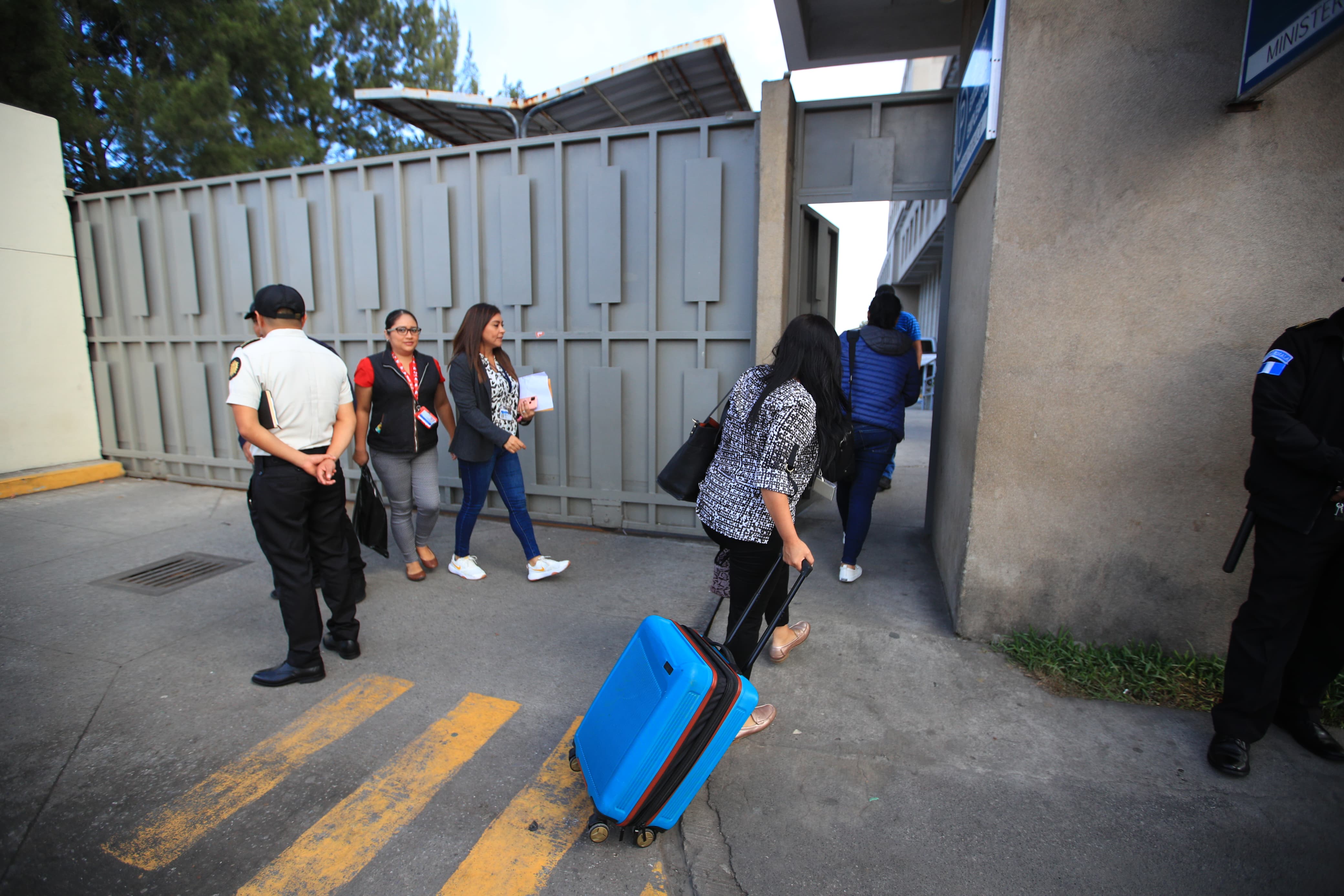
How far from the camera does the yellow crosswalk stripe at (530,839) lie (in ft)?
6.94

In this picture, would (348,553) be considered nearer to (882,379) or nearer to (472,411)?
(472,411)

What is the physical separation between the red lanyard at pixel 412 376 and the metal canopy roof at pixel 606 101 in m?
4.18

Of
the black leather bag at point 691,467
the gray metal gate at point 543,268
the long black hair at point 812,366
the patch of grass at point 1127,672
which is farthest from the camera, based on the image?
the gray metal gate at point 543,268

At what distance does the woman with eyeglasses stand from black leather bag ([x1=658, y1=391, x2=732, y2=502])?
6.90 ft

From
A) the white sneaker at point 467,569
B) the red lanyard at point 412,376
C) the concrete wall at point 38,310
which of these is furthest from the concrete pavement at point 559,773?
the concrete wall at point 38,310

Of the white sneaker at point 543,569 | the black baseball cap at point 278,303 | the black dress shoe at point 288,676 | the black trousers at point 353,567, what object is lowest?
the black dress shoe at point 288,676

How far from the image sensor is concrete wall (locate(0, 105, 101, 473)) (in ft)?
23.0

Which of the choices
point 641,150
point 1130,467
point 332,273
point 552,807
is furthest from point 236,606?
point 1130,467

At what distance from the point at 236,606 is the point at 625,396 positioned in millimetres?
3159

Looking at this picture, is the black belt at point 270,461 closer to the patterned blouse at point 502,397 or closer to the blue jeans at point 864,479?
the patterned blouse at point 502,397

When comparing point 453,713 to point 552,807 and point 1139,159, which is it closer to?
point 552,807

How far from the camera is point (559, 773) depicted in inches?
105

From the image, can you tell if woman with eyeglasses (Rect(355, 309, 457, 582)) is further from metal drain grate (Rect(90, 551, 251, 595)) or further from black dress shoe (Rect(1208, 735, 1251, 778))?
black dress shoe (Rect(1208, 735, 1251, 778))

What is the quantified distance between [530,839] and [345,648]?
180 cm
